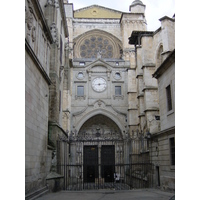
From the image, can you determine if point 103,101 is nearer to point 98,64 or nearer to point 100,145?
point 98,64

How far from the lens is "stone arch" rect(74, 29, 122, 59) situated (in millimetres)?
34625

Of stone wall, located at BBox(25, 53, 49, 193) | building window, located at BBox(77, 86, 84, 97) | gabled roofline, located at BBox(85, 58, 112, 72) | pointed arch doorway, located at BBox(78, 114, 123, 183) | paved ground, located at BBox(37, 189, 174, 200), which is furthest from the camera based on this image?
gabled roofline, located at BBox(85, 58, 112, 72)

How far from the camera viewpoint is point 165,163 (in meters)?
13.7

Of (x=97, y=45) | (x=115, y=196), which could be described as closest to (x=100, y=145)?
(x=97, y=45)

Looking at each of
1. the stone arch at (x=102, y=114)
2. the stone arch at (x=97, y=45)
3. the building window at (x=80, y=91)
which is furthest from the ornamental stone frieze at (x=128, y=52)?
the stone arch at (x=102, y=114)

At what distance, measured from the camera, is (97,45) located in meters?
35.2

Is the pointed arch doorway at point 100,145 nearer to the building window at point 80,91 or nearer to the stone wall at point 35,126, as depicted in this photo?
the building window at point 80,91

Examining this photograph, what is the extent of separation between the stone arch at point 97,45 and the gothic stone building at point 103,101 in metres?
0.13

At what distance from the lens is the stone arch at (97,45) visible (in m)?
34.6

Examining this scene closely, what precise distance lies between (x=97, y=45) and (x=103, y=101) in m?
9.44

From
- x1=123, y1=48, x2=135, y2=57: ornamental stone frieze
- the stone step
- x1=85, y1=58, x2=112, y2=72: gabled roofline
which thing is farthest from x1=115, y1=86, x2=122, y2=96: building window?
the stone step

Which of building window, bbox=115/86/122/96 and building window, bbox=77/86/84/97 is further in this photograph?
building window, bbox=115/86/122/96

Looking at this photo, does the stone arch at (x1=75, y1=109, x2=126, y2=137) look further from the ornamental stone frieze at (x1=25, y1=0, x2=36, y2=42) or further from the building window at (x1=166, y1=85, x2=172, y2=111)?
the ornamental stone frieze at (x1=25, y1=0, x2=36, y2=42)
